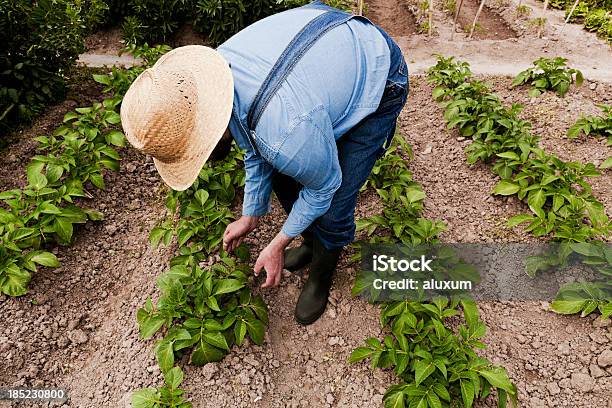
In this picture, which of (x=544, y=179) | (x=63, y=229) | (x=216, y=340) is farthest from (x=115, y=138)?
(x=544, y=179)

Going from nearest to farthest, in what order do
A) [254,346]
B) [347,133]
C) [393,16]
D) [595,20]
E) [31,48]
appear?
[347,133]
[254,346]
[31,48]
[595,20]
[393,16]

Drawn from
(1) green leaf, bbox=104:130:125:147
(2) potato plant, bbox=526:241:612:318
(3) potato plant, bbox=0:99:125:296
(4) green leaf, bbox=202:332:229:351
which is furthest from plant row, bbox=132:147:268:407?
(2) potato plant, bbox=526:241:612:318

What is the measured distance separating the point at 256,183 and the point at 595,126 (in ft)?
8.54

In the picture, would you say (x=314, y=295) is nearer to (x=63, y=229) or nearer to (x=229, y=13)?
(x=63, y=229)

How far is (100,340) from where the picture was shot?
2490mm

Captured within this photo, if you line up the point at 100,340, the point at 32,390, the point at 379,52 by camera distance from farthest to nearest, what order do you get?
the point at 100,340 → the point at 32,390 → the point at 379,52

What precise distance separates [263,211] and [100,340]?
1.10 meters

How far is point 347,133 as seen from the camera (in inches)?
74.3

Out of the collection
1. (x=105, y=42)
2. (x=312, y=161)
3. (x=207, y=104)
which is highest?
(x=207, y=104)

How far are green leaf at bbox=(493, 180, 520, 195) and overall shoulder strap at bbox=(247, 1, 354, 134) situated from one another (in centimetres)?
183

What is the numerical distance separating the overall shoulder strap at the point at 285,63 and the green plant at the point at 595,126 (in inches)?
98.5

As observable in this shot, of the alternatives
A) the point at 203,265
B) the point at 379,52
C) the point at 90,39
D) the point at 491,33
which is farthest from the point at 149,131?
the point at 491,33

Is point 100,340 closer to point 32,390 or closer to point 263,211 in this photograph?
point 32,390

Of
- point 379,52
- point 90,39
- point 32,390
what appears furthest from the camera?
point 90,39
